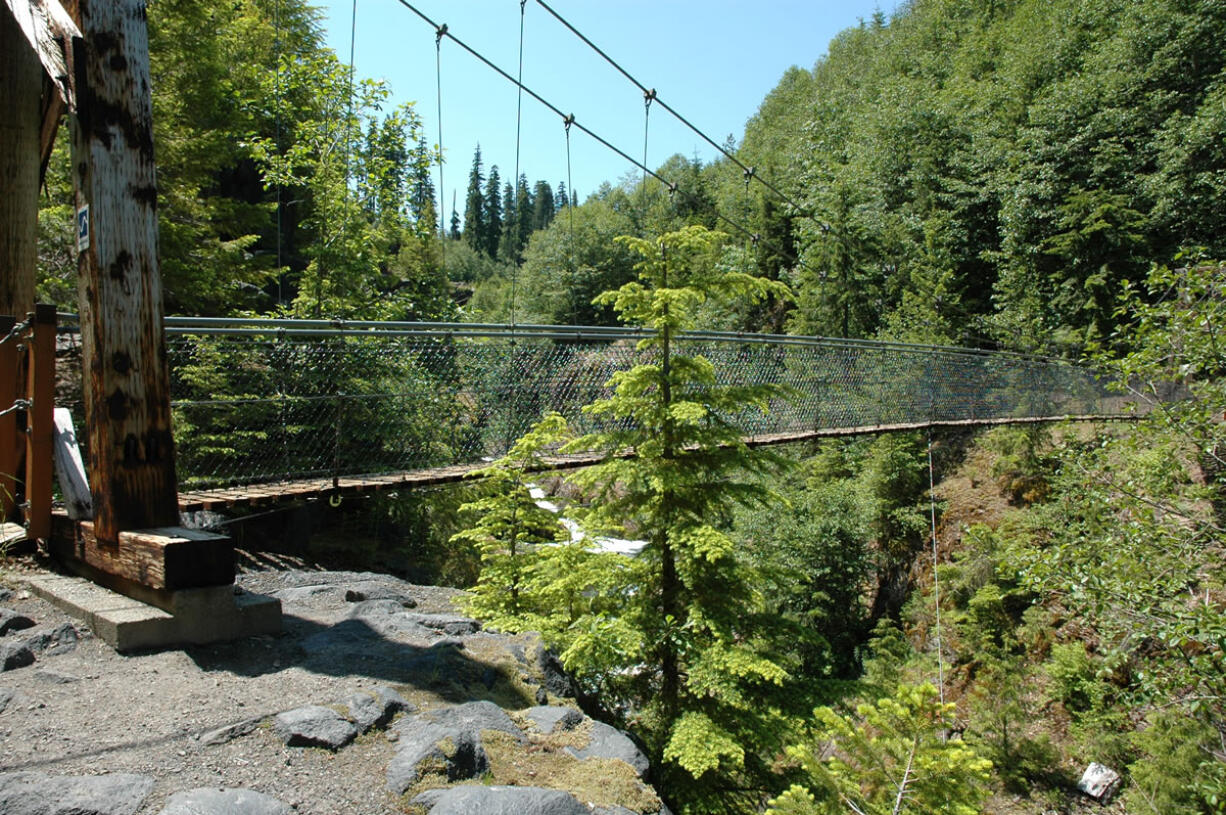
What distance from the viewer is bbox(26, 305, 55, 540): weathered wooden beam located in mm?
2545

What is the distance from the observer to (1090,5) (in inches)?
686

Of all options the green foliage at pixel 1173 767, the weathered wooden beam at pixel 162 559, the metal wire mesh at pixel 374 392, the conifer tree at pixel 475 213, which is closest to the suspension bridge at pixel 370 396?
the metal wire mesh at pixel 374 392

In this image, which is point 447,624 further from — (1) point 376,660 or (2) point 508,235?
(2) point 508,235

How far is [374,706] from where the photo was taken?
6.15 ft

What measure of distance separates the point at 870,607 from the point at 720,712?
29.2ft

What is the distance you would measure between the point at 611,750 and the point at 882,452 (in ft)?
38.0

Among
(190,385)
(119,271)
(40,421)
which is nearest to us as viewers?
(119,271)

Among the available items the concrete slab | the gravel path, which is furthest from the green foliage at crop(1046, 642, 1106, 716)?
the concrete slab

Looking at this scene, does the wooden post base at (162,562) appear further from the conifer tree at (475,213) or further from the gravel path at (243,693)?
the conifer tree at (475,213)

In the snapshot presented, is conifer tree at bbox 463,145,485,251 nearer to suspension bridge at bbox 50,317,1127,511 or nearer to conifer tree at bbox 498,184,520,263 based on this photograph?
conifer tree at bbox 498,184,520,263

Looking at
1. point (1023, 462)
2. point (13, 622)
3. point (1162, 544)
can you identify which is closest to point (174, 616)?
point (13, 622)

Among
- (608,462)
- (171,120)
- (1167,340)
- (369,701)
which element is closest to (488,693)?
(369,701)

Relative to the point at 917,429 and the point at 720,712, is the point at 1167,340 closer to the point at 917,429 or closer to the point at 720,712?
the point at 917,429

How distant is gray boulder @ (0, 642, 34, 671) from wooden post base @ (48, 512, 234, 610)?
1.00 ft
